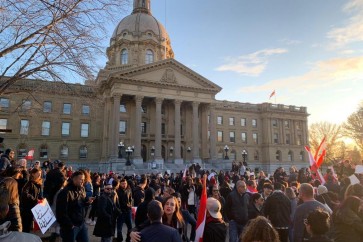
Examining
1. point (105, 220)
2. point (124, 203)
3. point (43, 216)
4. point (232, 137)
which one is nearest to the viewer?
point (43, 216)

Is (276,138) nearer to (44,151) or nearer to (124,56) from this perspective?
(124,56)

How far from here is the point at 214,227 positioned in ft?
17.8

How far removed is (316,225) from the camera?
3.95 m

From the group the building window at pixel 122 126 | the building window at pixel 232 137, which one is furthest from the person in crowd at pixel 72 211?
the building window at pixel 232 137

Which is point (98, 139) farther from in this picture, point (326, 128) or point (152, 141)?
point (326, 128)

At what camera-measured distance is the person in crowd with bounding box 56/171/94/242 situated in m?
6.46

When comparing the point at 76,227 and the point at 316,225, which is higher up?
the point at 316,225

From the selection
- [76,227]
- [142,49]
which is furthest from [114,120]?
[76,227]

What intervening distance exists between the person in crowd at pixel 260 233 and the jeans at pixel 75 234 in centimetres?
494

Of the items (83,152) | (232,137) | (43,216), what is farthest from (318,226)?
(232,137)

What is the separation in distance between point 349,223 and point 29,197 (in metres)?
7.17

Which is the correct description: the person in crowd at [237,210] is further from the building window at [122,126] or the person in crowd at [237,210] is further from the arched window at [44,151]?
the arched window at [44,151]

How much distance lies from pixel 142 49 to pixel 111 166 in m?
27.0

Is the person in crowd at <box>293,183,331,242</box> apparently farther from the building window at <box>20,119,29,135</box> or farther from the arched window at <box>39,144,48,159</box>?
the arched window at <box>39,144,48,159</box>
